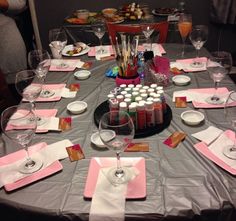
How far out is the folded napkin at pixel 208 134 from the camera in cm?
119

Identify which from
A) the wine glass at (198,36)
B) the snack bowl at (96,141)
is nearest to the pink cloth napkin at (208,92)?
the wine glass at (198,36)

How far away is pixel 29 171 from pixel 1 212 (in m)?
0.16

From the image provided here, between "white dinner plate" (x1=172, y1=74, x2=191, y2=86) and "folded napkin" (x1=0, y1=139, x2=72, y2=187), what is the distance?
0.71 meters

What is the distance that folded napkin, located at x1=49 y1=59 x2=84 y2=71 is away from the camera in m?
1.95

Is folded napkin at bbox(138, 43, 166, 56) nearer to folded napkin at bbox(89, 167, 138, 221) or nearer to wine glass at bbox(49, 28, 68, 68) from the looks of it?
wine glass at bbox(49, 28, 68, 68)

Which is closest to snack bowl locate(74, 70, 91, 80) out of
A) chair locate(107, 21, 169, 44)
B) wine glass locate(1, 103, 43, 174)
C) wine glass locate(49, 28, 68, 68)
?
wine glass locate(49, 28, 68, 68)

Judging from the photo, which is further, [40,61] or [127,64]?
[40,61]

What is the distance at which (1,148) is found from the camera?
4.10 ft

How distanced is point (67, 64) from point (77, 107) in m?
0.59

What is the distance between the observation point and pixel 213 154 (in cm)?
112

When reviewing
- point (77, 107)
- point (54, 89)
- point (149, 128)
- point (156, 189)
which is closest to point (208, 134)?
point (149, 128)

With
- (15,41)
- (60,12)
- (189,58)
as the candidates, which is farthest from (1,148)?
(60,12)

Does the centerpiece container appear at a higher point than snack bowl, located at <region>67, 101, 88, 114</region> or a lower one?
higher

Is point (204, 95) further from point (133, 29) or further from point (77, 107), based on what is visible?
point (133, 29)
